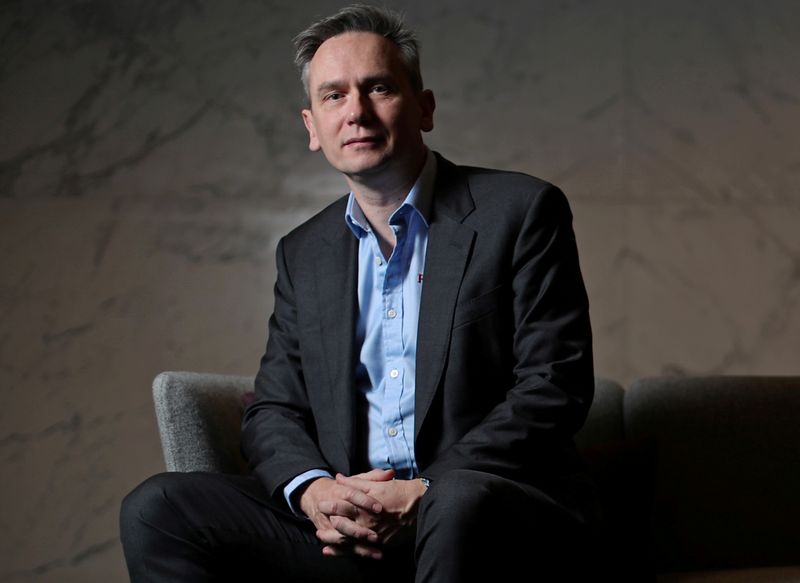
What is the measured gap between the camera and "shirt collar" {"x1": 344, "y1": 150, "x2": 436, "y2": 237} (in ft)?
7.09

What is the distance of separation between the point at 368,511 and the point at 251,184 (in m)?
1.39

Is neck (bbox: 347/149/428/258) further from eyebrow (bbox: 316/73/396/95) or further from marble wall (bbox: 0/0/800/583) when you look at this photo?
marble wall (bbox: 0/0/800/583)

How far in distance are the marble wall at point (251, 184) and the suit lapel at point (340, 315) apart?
806 mm

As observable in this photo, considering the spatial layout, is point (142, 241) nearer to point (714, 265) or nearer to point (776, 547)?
point (714, 265)

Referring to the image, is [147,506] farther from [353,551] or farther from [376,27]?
[376,27]

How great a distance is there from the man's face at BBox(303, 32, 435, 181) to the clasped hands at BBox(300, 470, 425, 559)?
625 millimetres

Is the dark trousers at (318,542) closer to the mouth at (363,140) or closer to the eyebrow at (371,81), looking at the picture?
the mouth at (363,140)

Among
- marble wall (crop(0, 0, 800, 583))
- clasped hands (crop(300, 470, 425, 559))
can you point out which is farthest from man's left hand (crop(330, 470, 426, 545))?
marble wall (crop(0, 0, 800, 583))

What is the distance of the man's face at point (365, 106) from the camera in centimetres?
215

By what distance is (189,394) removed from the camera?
2.28 m

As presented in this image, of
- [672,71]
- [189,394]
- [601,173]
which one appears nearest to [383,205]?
[189,394]

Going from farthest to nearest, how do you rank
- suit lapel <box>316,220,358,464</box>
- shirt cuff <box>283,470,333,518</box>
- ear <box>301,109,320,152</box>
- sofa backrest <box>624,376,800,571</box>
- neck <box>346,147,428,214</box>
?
sofa backrest <box>624,376,800,571</box>, ear <box>301,109,320,152</box>, neck <box>346,147,428,214</box>, suit lapel <box>316,220,358,464</box>, shirt cuff <box>283,470,333,518</box>

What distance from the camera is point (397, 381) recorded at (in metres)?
2.08

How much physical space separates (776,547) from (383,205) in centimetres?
122
